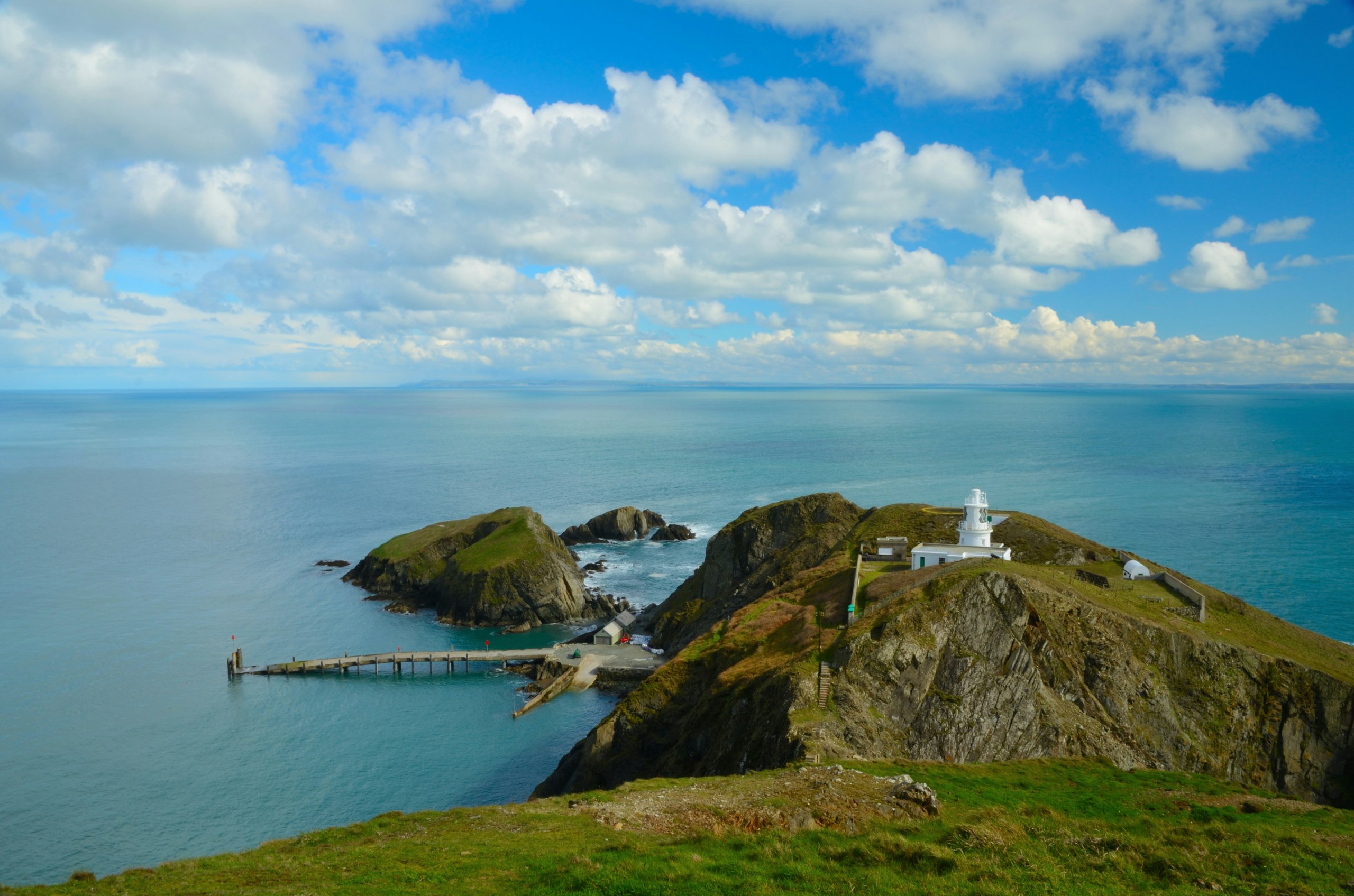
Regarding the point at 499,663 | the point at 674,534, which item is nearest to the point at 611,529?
the point at 674,534

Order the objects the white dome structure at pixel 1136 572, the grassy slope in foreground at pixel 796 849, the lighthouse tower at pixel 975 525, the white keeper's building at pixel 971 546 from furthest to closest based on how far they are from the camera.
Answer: the lighthouse tower at pixel 975 525
the white keeper's building at pixel 971 546
the white dome structure at pixel 1136 572
the grassy slope in foreground at pixel 796 849

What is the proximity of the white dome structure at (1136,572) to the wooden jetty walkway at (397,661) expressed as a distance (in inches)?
1903

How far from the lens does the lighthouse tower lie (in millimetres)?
56031

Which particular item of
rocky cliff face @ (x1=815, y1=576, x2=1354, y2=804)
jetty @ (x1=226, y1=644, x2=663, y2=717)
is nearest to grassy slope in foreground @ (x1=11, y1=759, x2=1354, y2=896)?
rocky cliff face @ (x1=815, y1=576, x2=1354, y2=804)

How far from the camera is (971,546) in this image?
2190 inches

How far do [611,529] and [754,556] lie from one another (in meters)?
43.1

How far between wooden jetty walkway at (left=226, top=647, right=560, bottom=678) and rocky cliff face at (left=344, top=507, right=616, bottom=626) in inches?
373

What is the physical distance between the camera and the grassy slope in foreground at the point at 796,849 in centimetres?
1798

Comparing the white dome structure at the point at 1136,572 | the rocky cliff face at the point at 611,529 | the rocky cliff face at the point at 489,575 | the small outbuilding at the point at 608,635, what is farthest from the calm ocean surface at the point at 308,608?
the white dome structure at the point at 1136,572

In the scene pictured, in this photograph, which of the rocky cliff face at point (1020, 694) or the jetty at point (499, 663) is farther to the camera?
the jetty at point (499, 663)

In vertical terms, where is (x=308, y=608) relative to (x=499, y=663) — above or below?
above

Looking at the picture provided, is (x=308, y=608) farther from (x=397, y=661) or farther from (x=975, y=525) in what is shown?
(x=975, y=525)

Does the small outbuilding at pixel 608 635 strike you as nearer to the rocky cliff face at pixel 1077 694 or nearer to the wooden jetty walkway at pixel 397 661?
the wooden jetty walkway at pixel 397 661

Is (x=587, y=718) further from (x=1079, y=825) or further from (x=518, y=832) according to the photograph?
(x=1079, y=825)
